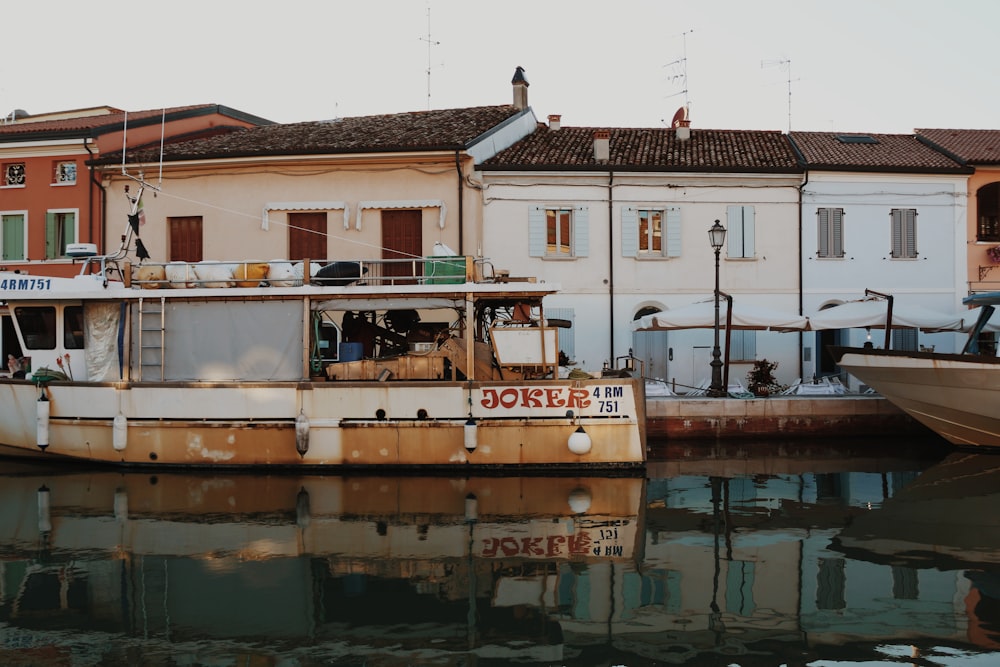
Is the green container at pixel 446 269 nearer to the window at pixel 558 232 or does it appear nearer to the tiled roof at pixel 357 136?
the tiled roof at pixel 357 136

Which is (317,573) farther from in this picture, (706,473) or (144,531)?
(706,473)

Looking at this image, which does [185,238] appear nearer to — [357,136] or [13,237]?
[13,237]

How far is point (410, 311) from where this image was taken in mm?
17141

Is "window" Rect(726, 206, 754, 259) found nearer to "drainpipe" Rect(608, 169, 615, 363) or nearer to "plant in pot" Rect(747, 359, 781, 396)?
"plant in pot" Rect(747, 359, 781, 396)

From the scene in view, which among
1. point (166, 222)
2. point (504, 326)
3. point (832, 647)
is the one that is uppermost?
point (166, 222)

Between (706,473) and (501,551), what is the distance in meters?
5.97

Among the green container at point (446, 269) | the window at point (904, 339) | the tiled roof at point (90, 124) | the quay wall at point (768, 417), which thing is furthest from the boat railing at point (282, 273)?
the window at point (904, 339)

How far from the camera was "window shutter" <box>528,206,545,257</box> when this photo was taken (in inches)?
894

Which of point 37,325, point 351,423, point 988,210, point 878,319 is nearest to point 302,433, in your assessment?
point 351,423

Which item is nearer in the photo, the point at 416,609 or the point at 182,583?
the point at 416,609

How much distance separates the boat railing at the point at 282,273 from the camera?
14.8 meters

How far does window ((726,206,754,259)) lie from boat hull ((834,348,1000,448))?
221 inches

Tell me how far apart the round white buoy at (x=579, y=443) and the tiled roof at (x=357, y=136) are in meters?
10.0

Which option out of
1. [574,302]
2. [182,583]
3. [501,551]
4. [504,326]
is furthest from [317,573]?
[574,302]
